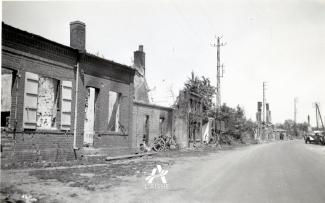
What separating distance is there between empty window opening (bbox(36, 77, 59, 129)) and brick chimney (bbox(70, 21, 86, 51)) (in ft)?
8.38

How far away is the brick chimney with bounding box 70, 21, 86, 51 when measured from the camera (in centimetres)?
1695

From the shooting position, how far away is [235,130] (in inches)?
1842

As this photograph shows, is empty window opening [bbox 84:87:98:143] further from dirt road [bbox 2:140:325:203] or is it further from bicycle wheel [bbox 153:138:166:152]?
bicycle wheel [bbox 153:138:166:152]

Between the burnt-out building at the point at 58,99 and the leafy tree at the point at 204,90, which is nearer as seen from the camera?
the burnt-out building at the point at 58,99

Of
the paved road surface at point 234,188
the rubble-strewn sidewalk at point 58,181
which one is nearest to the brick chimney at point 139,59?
the rubble-strewn sidewalk at point 58,181

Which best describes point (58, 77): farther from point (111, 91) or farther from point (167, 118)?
point (167, 118)

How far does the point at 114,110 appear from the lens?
64.8 ft

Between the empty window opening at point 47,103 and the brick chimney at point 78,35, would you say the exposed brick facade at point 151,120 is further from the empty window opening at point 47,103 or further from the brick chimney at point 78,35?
the empty window opening at point 47,103

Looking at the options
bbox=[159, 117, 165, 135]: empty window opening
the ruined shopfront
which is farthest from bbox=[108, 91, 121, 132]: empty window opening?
the ruined shopfront

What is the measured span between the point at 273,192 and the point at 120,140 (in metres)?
11.8

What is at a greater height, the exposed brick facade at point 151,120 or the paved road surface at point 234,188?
the exposed brick facade at point 151,120

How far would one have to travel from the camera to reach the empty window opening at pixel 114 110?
1955 centimetres
